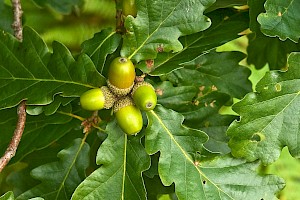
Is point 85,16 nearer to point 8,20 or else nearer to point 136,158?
point 8,20

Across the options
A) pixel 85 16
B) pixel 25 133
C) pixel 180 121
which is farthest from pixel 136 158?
pixel 85 16

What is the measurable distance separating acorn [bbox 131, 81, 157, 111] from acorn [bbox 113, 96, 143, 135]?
0.02 metres

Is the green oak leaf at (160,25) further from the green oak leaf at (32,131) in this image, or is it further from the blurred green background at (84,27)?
the blurred green background at (84,27)

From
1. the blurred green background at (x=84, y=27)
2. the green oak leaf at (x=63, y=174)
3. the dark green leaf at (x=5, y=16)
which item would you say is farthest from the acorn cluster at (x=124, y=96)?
the blurred green background at (x=84, y=27)

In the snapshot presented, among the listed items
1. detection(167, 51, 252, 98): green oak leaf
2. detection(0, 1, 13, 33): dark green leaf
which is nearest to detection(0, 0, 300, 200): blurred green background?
detection(0, 1, 13, 33): dark green leaf

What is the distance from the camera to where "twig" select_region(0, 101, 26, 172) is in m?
1.30

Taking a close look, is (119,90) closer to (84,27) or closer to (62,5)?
(62,5)

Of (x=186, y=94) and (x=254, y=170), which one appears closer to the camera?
(x=254, y=170)

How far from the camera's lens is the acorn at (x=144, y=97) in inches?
50.6

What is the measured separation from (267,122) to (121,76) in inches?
12.8

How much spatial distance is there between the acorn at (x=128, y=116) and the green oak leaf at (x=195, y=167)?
0.06 m

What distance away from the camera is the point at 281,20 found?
53.9 inches

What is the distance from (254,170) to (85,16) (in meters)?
1.67

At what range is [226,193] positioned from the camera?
1370mm
